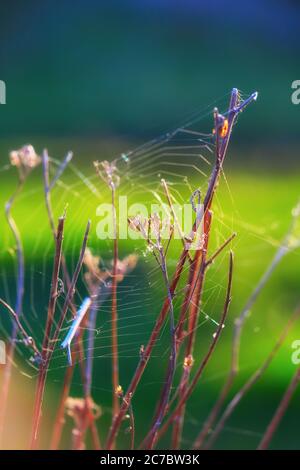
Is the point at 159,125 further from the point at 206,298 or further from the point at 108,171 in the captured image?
the point at 108,171

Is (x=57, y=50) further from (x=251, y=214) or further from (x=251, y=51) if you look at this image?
(x=251, y=214)

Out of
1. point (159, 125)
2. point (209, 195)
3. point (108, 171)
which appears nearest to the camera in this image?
point (209, 195)

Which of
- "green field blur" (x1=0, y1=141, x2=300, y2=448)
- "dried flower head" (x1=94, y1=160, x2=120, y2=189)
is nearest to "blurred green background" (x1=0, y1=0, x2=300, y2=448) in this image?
"green field blur" (x1=0, y1=141, x2=300, y2=448)

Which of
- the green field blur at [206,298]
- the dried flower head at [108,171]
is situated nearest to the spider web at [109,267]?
the green field blur at [206,298]

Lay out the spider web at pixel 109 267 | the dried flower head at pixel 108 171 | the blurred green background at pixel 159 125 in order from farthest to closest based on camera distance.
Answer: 1. the blurred green background at pixel 159 125
2. the spider web at pixel 109 267
3. the dried flower head at pixel 108 171

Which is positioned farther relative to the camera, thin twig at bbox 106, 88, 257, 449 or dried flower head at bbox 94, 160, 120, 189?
dried flower head at bbox 94, 160, 120, 189

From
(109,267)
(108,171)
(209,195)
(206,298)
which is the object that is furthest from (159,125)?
(209,195)

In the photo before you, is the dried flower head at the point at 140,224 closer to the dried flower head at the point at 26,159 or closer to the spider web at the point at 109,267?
the dried flower head at the point at 26,159

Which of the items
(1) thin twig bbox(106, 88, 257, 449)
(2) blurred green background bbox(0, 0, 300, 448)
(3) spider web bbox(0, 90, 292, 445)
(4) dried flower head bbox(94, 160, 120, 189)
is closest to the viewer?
(1) thin twig bbox(106, 88, 257, 449)

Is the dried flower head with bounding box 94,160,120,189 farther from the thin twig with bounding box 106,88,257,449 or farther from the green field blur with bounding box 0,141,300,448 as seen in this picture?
the green field blur with bounding box 0,141,300,448
